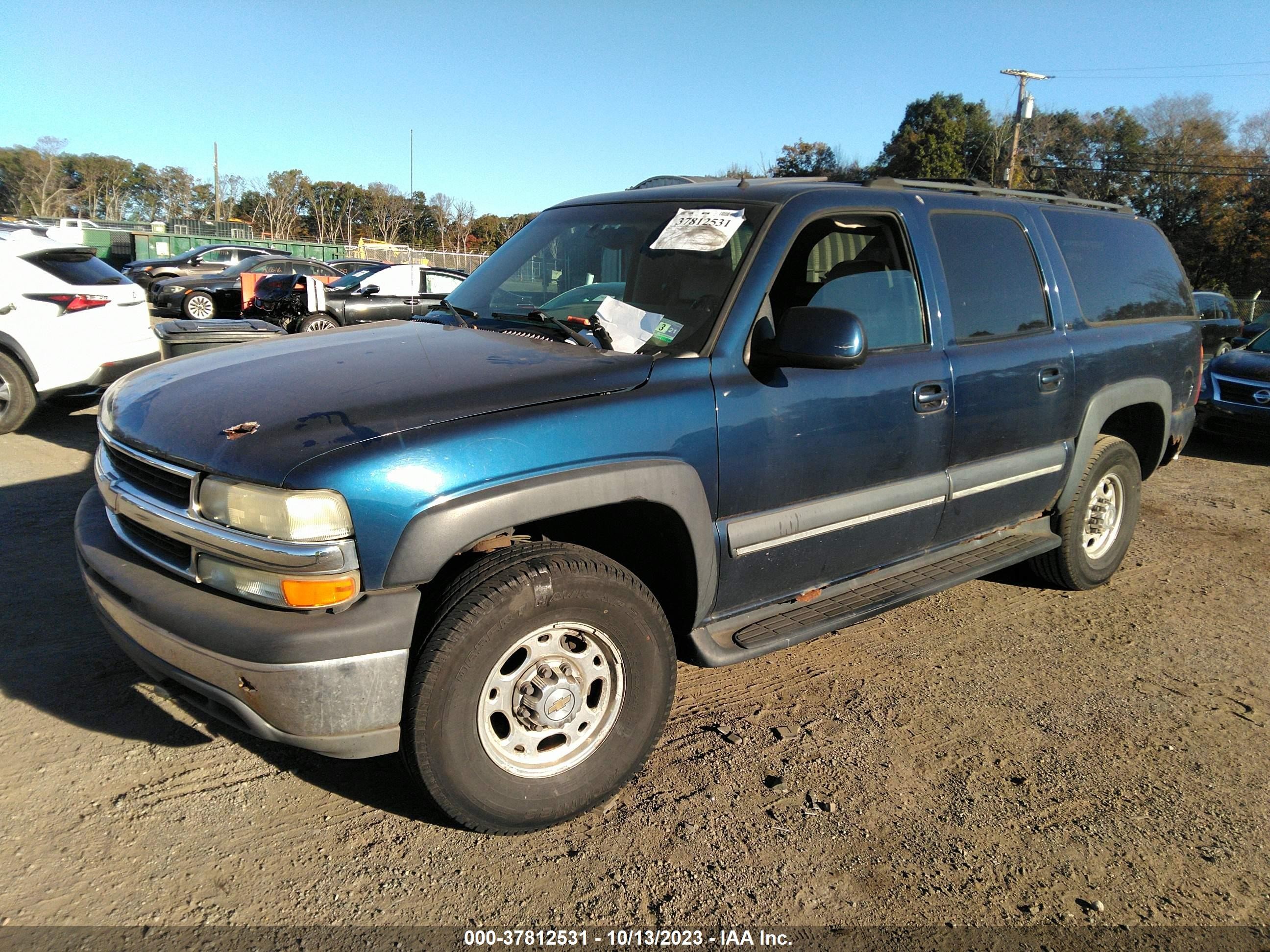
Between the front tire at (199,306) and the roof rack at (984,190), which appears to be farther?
the front tire at (199,306)

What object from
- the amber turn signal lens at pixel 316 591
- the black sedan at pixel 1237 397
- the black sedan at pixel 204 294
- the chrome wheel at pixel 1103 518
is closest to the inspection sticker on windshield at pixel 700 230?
the amber turn signal lens at pixel 316 591

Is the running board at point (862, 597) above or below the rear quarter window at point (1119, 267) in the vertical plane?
below

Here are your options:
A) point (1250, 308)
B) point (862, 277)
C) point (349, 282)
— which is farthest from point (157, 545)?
point (1250, 308)

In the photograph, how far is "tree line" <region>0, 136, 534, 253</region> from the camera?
6531cm

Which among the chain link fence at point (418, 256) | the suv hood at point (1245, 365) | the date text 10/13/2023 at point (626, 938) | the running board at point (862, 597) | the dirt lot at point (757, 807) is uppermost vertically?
the chain link fence at point (418, 256)

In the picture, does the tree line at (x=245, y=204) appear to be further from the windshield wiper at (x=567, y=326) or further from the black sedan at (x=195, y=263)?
the windshield wiper at (x=567, y=326)

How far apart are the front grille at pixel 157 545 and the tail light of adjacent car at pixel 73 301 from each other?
18.5 feet

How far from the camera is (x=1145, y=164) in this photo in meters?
44.7

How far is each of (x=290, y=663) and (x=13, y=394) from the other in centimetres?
655

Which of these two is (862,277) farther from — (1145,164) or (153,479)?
(1145,164)

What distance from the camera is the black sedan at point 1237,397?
8.94 meters

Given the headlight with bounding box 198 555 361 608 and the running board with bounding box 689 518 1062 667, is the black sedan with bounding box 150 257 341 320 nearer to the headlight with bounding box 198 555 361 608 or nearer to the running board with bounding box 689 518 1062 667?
the running board with bounding box 689 518 1062 667

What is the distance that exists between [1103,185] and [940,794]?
52227 mm

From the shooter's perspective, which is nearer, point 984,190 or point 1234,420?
point 984,190
